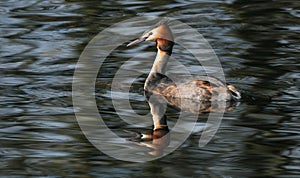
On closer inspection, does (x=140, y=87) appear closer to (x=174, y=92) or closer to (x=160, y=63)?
(x=160, y=63)

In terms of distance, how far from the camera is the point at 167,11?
569 inches

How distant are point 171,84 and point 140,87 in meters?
0.44

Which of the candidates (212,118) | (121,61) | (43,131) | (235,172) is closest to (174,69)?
(121,61)

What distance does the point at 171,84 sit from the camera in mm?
10414

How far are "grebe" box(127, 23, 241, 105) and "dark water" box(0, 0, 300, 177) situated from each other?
23 centimetres

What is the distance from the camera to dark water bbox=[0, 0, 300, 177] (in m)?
7.42

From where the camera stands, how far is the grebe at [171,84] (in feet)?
32.1

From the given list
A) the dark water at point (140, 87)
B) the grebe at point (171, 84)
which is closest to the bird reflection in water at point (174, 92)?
the grebe at point (171, 84)

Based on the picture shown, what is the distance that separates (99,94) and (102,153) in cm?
230

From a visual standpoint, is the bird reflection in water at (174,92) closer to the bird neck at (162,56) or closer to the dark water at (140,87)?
the bird neck at (162,56)

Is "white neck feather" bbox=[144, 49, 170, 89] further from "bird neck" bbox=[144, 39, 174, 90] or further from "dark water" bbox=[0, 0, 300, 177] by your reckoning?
"dark water" bbox=[0, 0, 300, 177]

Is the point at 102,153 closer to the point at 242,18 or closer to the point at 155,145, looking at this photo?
the point at 155,145

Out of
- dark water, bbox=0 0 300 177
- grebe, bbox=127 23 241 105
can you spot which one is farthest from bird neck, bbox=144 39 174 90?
dark water, bbox=0 0 300 177

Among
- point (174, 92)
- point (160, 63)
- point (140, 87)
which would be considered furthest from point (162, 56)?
point (174, 92)
